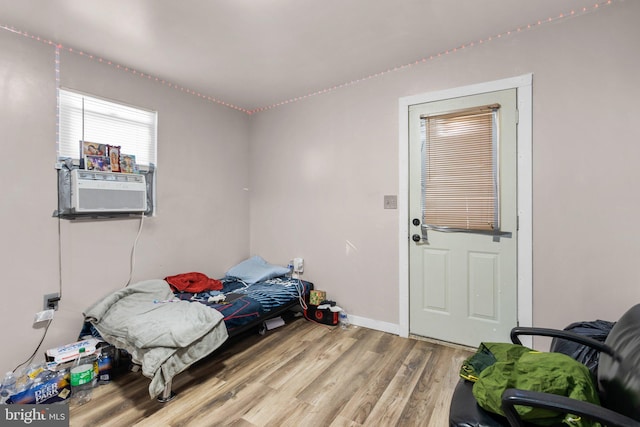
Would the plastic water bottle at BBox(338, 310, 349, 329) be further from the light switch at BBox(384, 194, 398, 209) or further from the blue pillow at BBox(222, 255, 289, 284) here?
the light switch at BBox(384, 194, 398, 209)

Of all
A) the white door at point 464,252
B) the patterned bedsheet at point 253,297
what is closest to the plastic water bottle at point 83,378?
the patterned bedsheet at point 253,297

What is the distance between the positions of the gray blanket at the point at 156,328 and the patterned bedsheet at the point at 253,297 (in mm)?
160

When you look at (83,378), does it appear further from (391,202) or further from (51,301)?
(391,202)

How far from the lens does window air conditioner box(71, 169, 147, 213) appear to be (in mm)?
2283

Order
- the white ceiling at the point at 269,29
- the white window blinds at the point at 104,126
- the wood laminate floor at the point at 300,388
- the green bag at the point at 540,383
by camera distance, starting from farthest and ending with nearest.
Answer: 1. the white window blinds at the point at 104,126
2. the white ceiling at the point at 269,29
3. the wood laminate floor at the point at 300,388
4. the green bag at the point at 540,383

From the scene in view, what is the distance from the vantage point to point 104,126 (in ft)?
8.40

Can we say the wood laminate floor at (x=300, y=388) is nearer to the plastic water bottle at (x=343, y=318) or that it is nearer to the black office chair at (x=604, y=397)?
the plastic water bottle at (x=343, y=318)

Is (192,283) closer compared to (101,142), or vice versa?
(101,142)

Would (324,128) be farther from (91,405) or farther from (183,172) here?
(91,405)

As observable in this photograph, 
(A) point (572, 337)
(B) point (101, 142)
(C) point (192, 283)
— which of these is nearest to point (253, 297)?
(C) point (192, 283)

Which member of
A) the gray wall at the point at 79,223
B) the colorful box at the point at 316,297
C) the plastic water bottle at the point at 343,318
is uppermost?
the gray wall at the point at 79,223

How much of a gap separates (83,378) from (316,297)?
197 centimetres

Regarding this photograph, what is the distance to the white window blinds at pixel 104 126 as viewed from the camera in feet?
7.67

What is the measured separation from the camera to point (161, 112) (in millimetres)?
2938
